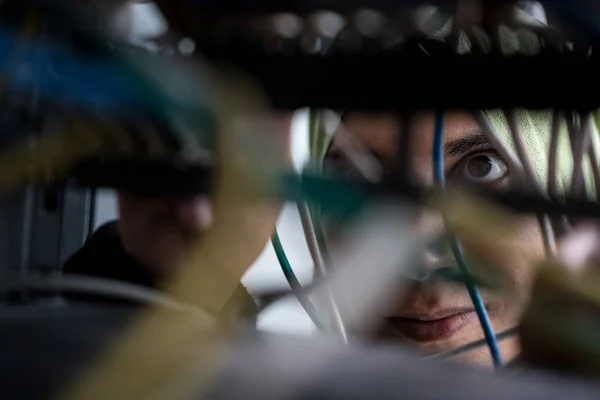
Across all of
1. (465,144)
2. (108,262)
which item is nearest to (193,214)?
(108,262)

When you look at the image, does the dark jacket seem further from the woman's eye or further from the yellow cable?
the woman's eye

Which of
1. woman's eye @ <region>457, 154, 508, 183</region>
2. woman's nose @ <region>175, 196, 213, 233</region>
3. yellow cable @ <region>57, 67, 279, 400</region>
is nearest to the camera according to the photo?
yellow cable @ <region>57, 67, 279, 400</region>

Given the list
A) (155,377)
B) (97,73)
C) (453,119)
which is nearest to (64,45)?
(97,73)

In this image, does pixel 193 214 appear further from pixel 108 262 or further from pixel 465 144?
pixel 465 144

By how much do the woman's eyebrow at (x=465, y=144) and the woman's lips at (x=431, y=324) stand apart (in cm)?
12

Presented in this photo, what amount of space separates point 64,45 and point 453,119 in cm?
26

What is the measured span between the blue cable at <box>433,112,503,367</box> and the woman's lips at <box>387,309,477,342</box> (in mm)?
87

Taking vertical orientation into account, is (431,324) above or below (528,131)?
below

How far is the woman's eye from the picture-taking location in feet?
1.24

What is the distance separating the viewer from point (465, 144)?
0.40m

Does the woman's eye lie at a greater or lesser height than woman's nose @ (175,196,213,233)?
greater

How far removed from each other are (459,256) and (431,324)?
21 cm

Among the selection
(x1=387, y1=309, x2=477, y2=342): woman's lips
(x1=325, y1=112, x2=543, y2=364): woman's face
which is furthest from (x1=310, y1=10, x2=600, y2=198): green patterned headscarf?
(x1=387, y1=309, x2=477, y2=342): woman's lips

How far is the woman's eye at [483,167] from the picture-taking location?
378 millimetres
